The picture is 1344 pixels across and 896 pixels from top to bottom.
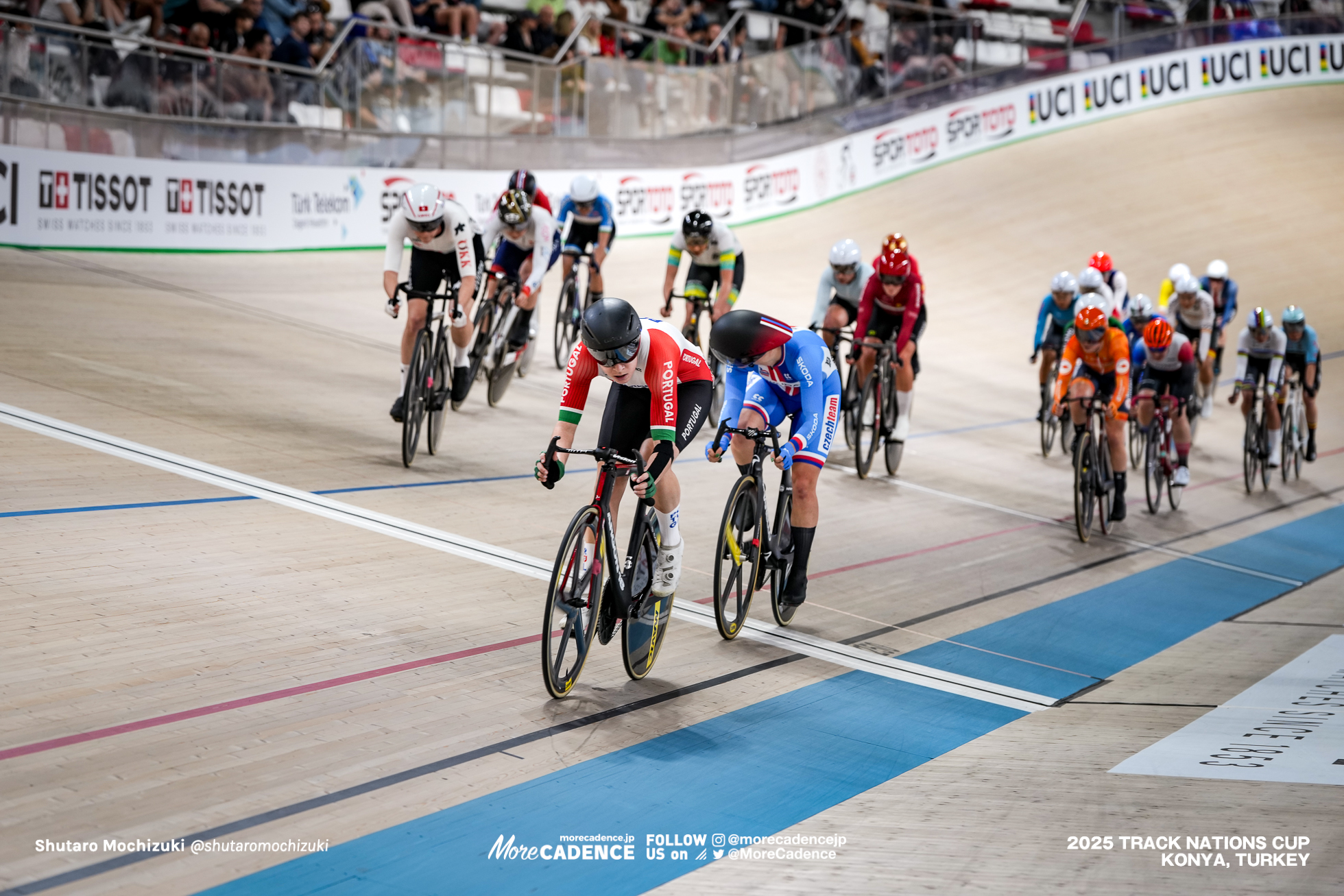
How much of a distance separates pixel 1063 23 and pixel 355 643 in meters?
21.1

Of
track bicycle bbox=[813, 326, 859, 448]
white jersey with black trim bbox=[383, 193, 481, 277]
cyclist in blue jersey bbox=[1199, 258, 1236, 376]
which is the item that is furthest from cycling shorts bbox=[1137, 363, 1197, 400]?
white jersey with black trim bbox=[383, 193, 481, 277]

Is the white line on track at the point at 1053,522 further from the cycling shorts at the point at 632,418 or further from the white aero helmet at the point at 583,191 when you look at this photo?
the cycling shorts at the point at 632,418

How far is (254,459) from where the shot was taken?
6211mm

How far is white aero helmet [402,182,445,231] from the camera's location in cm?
639

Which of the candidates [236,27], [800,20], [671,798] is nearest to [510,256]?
[671,798]

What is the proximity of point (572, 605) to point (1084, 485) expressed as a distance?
463cm

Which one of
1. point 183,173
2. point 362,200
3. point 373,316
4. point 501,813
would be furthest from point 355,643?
point 362,200

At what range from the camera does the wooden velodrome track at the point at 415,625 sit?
9.76 ft

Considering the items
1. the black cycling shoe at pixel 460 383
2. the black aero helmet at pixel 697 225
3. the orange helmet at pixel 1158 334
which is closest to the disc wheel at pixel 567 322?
the black aero helmet at pixel 697 225

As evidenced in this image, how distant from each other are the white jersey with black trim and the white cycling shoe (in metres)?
3.06

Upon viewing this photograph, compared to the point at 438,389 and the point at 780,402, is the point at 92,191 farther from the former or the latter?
the point at 780,402

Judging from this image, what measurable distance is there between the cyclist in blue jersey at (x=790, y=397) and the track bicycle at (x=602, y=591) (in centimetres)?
87

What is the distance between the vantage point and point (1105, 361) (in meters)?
7.40

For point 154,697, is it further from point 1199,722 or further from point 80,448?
point 1199,722
